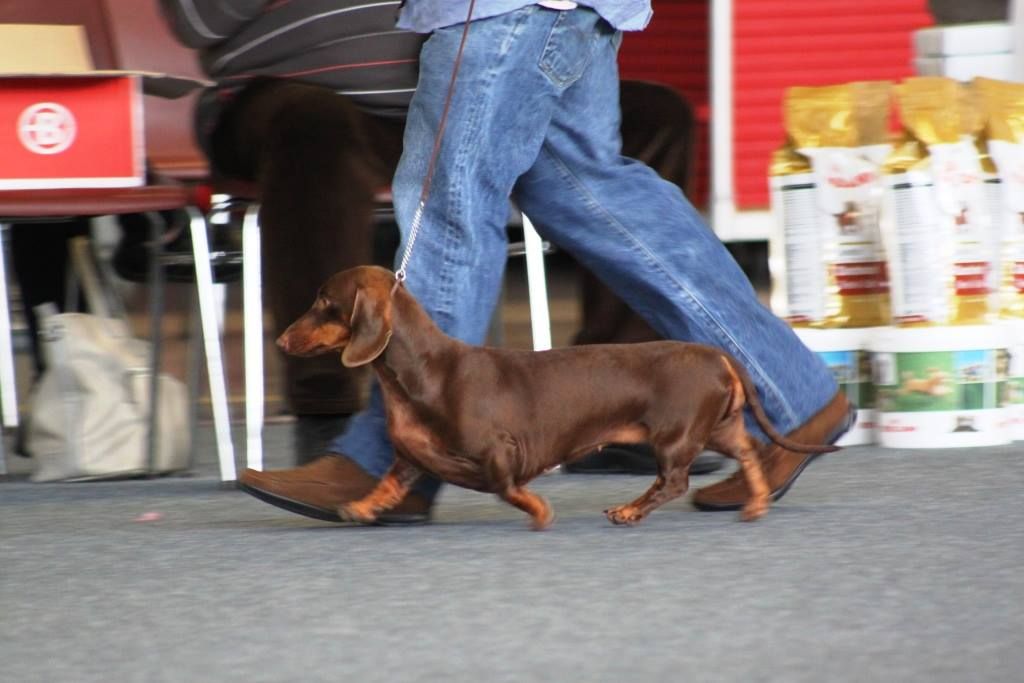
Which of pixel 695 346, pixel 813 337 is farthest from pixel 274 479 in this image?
pixel 813 337

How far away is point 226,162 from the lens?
3.04 metres

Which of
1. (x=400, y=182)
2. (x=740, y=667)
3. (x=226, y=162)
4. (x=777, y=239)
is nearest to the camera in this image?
(x=740, y=667)

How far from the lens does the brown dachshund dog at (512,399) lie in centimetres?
226

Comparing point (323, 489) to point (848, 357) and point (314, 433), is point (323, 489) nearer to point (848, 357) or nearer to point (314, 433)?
point (314, 433)

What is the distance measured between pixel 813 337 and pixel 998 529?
942 mm

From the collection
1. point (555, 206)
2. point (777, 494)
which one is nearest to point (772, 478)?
point (777, 494)

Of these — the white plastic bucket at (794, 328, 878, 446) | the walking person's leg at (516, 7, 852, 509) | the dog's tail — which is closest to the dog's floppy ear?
the walking person's leg at (516, 7, 852, 509)

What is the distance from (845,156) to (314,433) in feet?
3.48

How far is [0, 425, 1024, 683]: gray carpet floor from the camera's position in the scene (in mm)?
1700

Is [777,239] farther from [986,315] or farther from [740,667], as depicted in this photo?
[740,667]

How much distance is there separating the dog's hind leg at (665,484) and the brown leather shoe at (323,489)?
27cm

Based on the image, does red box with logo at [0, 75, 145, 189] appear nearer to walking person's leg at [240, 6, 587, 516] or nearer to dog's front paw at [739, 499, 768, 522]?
walking person's leg at [240, 6, 587, 516]

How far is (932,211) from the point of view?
3.06 metres

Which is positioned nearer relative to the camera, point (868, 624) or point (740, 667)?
point (740, 667)
